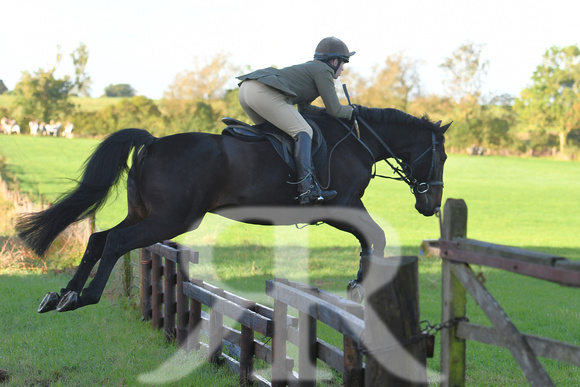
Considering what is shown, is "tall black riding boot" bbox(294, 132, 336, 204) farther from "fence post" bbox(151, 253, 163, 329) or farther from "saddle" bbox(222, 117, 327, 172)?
"fence post" bbox(151, 253, 163, 329)

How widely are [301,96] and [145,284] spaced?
11.2ft

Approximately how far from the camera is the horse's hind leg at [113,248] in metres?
4.99

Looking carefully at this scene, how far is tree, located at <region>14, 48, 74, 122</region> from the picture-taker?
256 feet

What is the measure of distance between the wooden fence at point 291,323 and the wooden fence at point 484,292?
173mm

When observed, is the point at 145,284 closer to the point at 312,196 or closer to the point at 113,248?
the point at 113,248

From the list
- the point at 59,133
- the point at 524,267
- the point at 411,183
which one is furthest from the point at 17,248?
the point at 59,133

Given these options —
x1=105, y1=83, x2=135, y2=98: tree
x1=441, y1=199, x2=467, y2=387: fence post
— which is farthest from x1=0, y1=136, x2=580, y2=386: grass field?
x1=105, y1=83, x2=135, y2=98: tree

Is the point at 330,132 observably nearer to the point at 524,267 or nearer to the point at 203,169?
the point at 203,169

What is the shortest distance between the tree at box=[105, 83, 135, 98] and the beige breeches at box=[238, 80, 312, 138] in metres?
139

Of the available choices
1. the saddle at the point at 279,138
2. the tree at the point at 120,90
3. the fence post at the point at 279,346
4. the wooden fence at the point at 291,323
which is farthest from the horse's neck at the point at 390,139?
the tree at the point at 120,90

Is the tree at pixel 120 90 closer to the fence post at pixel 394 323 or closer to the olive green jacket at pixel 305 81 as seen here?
the olive green jacket at pixel 305 81

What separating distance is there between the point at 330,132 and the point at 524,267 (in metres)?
3.36

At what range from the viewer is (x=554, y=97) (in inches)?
3169

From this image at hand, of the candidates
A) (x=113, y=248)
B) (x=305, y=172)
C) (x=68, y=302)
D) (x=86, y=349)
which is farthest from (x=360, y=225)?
(x=86, y=349)
